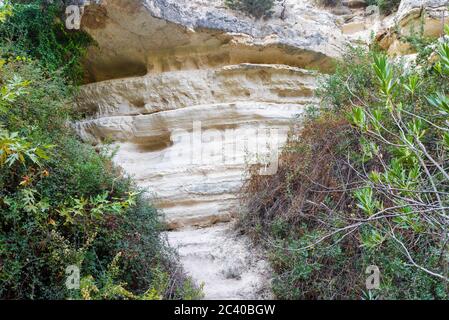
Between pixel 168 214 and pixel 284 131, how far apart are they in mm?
2073

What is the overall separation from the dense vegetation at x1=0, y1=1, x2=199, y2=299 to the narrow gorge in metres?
1.24

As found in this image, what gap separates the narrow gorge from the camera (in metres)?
5.89

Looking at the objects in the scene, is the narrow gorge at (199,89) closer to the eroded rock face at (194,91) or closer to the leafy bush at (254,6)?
the eroded rock face at (194,91)

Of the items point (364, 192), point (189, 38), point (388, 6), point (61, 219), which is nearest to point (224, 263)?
point (61, 219)

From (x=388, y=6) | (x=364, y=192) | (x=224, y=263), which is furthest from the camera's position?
(x=388, y=6)

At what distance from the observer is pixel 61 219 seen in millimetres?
3832

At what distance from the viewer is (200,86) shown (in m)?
6.78

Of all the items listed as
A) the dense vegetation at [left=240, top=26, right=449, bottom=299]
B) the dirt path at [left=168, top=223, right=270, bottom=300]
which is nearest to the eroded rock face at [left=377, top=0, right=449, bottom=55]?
the dense vegetation at [left=240, top=26, right=449, bottom=299]

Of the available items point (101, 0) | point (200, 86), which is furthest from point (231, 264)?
point (101, 0)

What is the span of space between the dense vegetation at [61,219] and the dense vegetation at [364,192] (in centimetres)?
122

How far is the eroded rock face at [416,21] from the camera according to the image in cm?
688

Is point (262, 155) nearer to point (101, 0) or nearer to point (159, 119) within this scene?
point (159, 119)

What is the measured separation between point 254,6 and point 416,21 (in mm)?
2708

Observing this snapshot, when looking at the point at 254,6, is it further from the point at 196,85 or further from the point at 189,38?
the point at 196,85
